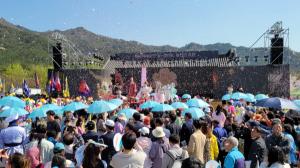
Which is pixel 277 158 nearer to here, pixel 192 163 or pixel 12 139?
pixel 192 163

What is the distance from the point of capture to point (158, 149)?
5.14m

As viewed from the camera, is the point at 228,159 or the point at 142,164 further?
the point at 228,159

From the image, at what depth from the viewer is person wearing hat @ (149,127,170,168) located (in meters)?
5.09

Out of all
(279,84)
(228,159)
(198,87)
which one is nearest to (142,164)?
(228,159)

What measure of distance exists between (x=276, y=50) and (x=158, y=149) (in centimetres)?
1833

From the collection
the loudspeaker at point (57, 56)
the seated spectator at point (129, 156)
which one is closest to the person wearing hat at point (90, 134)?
the seated spectator at point (129, 156)

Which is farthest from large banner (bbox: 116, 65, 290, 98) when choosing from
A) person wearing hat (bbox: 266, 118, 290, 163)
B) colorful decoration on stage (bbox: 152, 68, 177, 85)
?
person wearing hat (bbox: 266, 118, 290, 163)

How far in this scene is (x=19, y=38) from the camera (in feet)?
267

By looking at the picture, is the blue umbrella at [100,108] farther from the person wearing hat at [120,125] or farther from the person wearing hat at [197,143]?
the person wearing hat at [197,143]

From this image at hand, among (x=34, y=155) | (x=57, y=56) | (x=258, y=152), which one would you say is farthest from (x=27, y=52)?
(x=258, y=152)

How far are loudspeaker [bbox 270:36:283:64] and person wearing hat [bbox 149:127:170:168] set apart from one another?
708 inches

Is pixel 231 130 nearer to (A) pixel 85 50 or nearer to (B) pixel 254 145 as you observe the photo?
(B) pixel 254 145

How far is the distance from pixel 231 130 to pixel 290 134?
49.7 inches

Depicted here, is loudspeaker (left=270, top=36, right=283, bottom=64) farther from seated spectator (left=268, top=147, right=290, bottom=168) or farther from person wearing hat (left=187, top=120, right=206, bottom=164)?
seated spectator (left=268, top=147, right=290, bottom=168)
